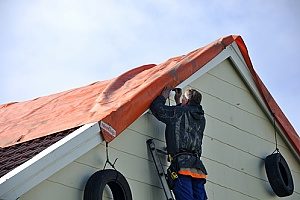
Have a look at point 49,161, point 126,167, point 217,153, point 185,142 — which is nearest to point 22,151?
point 49,161

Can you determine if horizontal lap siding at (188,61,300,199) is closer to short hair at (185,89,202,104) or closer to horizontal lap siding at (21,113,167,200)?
short hair at (185,89,202,104)

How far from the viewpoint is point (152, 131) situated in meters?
8.13

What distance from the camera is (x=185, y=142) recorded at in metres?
7.90

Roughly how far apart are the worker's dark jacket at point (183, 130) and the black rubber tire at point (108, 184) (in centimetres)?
73

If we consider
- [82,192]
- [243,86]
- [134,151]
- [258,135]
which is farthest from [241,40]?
[82,192]

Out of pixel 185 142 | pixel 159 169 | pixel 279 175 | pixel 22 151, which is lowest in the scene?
pixel 22 151

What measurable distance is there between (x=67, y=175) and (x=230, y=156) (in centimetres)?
284

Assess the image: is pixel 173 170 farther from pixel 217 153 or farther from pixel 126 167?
pixel 217 153

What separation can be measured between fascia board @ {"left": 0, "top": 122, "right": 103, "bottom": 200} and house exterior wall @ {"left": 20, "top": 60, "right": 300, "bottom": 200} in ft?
0.33

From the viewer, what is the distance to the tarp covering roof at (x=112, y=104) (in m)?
7.66

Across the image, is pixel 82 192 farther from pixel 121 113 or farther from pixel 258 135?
pixel 258 135

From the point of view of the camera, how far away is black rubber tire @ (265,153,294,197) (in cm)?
943

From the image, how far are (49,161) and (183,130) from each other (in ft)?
6.03

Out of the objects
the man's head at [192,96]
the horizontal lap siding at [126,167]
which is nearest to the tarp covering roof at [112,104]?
the horizontal lap siding at [126,167]
